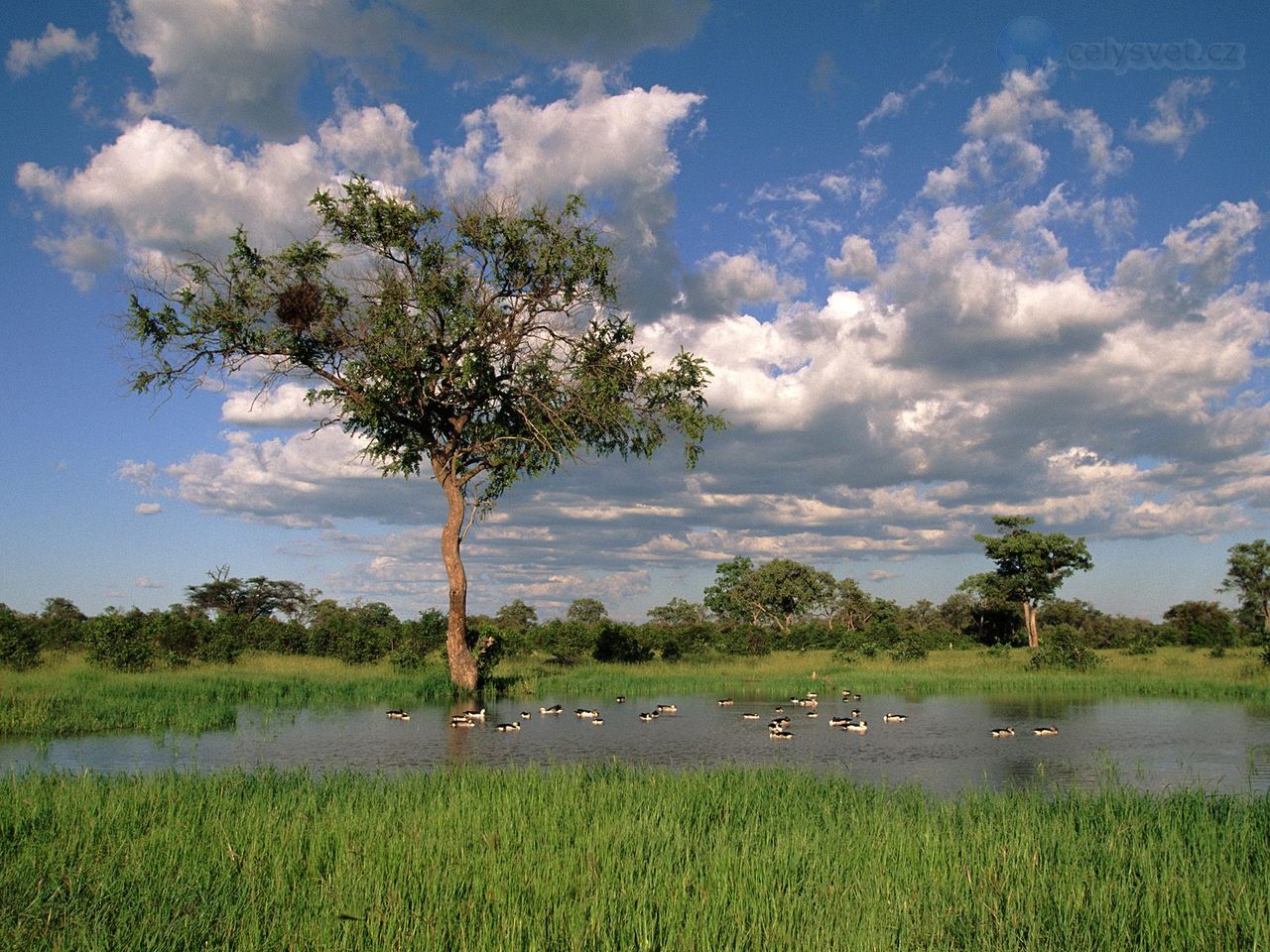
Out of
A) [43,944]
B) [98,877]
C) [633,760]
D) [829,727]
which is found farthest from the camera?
[829,727]

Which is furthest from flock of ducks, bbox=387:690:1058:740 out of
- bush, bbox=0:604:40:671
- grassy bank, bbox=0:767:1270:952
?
bush, bbox=0:604:40:671

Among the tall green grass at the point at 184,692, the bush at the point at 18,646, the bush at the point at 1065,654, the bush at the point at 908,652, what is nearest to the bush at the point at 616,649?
the tall green grass at the point at 184,692

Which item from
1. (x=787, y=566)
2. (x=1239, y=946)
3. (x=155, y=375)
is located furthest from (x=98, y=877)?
(x=787, y=566)

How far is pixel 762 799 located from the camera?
10.3 m

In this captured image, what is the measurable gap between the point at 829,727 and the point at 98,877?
16410mm

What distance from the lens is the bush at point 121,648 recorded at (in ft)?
95.6

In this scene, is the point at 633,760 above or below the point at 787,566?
below

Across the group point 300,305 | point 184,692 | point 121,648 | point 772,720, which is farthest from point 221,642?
point 772,720

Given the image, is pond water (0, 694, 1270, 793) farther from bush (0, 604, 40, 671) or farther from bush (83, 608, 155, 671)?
bush (0, 604, 40, 671)

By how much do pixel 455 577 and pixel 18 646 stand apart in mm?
15518

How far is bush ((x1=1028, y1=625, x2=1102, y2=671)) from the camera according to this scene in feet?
119

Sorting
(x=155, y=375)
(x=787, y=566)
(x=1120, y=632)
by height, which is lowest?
(x=1120, y=632)

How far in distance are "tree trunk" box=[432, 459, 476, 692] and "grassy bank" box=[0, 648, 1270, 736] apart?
2.52 feet

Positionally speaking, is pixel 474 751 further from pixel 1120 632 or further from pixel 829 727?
pixel 1120 632
